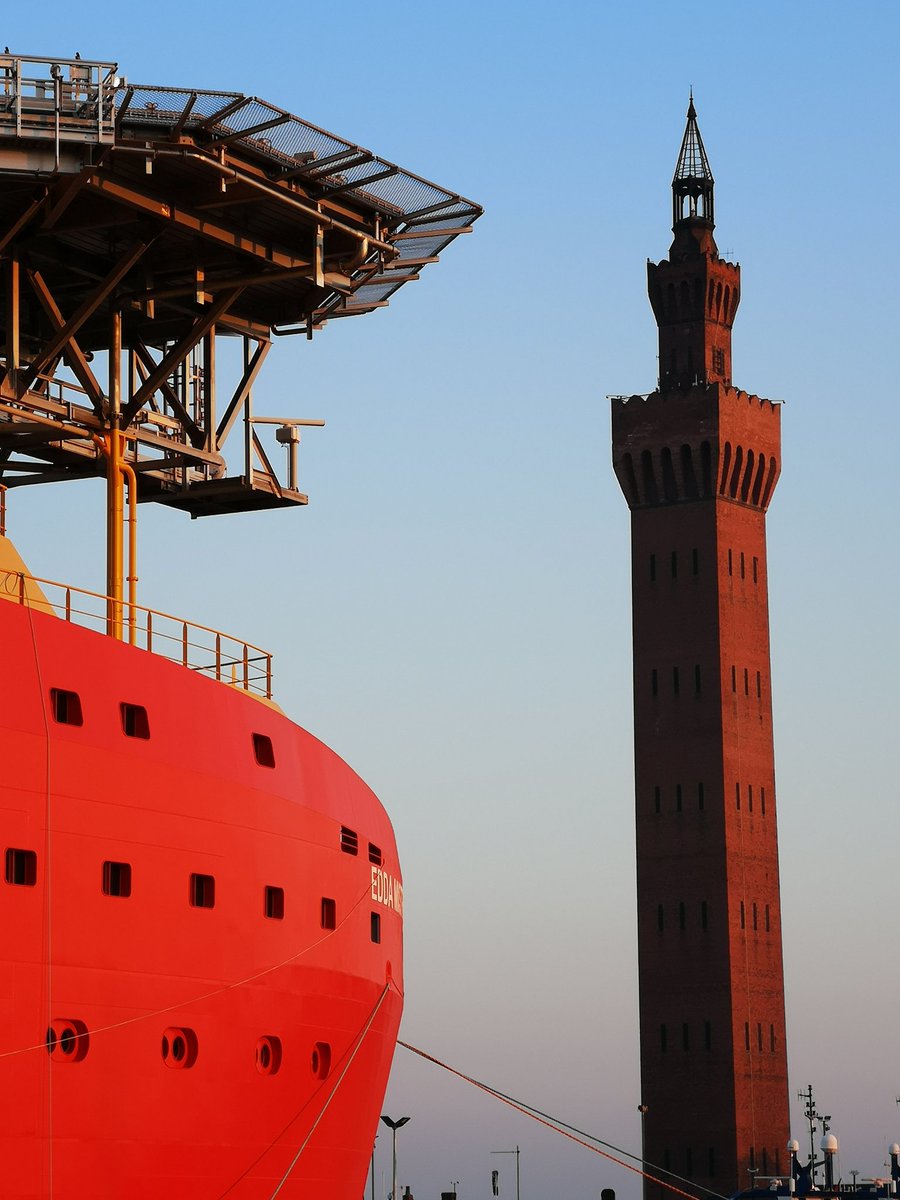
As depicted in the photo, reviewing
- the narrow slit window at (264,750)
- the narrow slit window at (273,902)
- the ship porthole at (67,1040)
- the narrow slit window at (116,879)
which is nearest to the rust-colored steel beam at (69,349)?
the narrow slit window at (264,750)

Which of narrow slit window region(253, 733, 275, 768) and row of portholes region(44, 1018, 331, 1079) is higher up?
narrow slit window region(253, 733, 275, 768)

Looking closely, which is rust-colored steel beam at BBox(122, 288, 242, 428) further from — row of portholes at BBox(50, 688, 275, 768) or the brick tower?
the brick tower

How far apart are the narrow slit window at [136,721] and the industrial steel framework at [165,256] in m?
3.99

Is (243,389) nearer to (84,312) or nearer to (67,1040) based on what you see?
(84,312)

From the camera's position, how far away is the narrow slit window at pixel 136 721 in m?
25.6

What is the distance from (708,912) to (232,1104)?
7828 centimetres

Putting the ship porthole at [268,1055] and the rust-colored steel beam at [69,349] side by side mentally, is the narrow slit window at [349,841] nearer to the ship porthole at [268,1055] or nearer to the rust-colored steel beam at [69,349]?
the ship porthole at [268,1055]

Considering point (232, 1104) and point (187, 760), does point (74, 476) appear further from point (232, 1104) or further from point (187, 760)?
point (232, 1104)

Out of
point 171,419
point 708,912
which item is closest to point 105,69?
point 171,419

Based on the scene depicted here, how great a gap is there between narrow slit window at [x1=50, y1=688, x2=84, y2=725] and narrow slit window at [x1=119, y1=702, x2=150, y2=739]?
994mm

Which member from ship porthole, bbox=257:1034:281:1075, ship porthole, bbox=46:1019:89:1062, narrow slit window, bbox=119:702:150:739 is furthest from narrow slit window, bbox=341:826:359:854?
ship porthole, bbox=46:1019:89:1062

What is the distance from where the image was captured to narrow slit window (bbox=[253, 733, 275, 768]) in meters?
28.6

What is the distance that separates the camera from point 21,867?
2314 centimetres

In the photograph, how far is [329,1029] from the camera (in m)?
29.6
